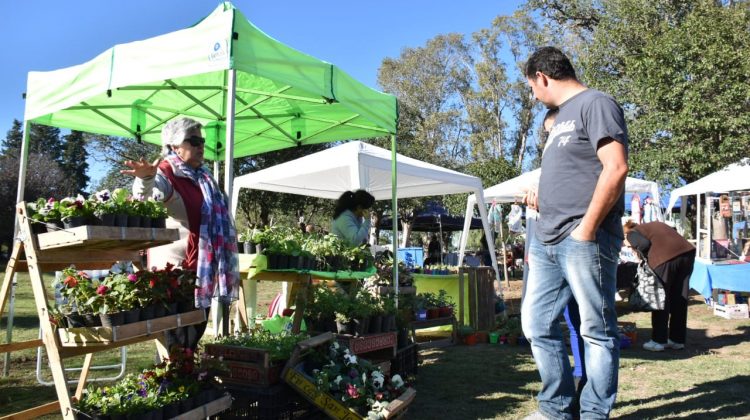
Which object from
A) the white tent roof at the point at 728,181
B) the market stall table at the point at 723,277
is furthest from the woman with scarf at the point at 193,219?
the white tent roof at the point at 728,181

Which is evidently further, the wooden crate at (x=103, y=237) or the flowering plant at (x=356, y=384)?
the flowering plant at (x=356, y=384)

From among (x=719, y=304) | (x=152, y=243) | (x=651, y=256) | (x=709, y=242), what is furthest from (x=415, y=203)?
(x=152, y=243)

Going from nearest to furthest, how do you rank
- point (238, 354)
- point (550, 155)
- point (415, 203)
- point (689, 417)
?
point (550, 155), point (238, 354), point (689, 417), point (415, 203)

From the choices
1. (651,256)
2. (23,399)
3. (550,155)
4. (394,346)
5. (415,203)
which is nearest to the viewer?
(550,155)

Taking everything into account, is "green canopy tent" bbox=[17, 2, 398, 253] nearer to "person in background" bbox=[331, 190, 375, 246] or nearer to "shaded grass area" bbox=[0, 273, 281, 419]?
"person in background" bbox=[331, 190, 375, 246]

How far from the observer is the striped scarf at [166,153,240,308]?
10.4ft

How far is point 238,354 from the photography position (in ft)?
10.9

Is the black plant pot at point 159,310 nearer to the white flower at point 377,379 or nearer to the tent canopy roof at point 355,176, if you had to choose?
the white flower at point 377,379

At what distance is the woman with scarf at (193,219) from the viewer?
3199 millimetres

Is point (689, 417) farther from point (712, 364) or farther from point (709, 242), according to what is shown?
point (709, 242)

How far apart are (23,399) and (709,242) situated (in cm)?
1303

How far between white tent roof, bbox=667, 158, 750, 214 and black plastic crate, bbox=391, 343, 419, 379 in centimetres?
954

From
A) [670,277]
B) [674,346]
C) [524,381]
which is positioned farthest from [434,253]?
[524,381]

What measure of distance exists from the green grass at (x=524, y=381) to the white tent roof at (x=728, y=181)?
A: 5583mm
